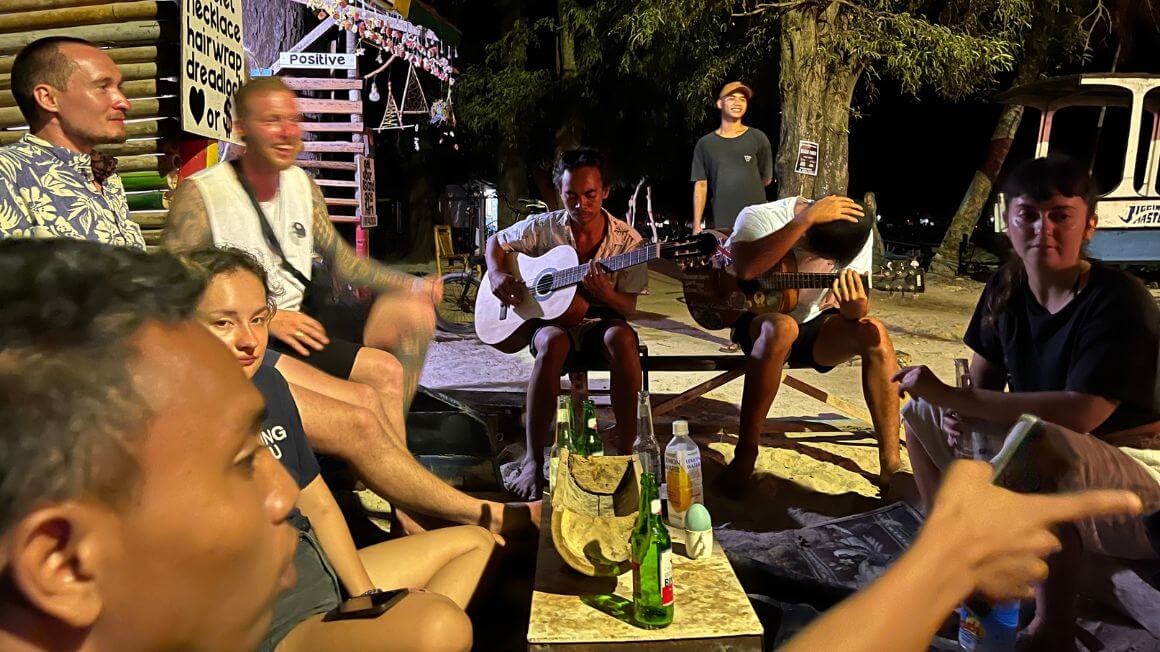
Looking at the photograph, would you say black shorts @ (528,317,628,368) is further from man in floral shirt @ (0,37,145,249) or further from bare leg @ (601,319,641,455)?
man in floral shirt @ (0,37,145,249)

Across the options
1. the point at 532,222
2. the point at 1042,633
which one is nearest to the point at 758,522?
the point at 1042,633

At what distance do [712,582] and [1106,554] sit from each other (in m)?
1.36

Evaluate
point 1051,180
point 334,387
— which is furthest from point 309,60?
point 1051,180

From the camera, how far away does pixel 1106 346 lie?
8.34 ft

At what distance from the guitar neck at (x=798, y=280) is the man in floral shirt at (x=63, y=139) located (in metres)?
3.38

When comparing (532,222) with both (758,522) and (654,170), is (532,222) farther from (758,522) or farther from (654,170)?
(654,170)

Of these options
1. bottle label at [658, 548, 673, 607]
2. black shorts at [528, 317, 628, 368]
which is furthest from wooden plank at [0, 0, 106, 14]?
bottle label at [658, 548, 673, 607]

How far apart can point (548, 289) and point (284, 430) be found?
110 inches

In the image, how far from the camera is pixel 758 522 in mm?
4035

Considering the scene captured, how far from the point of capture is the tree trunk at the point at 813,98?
36.0 feet

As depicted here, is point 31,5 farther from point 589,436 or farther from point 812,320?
point 812,320

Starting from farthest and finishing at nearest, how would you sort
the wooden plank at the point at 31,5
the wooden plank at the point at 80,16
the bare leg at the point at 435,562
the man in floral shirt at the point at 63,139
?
the wooden plank at the point at 31,5 < the wooden plank at the point at 80,16 < the man in floral shirt at the point at 63,139 < the bare leg at the point at 435,562

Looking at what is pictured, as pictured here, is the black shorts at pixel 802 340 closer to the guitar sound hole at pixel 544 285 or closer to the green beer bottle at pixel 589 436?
the guitar sound hole at pixel 544 285

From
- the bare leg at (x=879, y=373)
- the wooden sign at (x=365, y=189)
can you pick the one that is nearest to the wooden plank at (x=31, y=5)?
the bare leg at (x=879, y=373)
